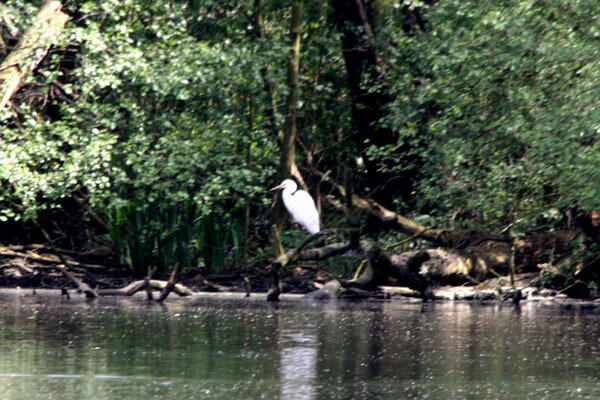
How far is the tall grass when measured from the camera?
53.3ft

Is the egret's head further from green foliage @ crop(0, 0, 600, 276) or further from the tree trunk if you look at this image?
the tree trunk

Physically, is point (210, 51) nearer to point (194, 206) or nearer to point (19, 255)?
point (194, 206)

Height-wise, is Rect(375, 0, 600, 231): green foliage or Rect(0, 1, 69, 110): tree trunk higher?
Rect(0, 1, 69, 110): tree trunk

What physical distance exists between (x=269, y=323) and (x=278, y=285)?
9.45 ft

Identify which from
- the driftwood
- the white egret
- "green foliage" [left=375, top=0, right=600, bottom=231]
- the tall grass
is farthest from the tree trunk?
"green foliage" [left=375, top=0, right=600, bottom=231]

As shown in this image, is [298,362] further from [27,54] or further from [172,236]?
[172,236]

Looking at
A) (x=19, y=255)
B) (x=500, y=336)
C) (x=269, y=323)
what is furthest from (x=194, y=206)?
(x=500, y=336)

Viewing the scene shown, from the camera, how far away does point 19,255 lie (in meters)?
15.5

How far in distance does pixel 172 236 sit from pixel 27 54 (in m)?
3.63

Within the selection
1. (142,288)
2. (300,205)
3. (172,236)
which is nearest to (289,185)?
(300,205)

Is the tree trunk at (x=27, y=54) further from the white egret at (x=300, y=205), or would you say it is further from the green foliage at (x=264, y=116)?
the white egret at (x=300, y=205)

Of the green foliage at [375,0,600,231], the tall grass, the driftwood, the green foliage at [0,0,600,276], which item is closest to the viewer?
the green foliage at [375,0,600,231]

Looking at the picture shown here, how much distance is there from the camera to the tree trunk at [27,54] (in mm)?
14469

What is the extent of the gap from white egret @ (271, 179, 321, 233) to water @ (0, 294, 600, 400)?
206 cm
